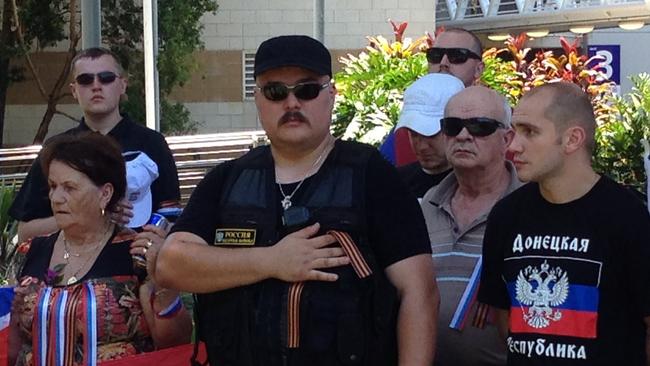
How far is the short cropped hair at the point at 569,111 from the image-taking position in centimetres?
302

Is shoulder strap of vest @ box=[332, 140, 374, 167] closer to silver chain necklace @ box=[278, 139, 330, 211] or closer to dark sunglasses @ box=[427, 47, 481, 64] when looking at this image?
silver chain necklace @ box=[278, 139, 330, 211]

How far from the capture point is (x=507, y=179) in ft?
12.1

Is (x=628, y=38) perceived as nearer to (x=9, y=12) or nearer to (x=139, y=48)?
(x=139, y=48)

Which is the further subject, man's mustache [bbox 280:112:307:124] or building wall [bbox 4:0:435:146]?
building wall [bbox 4:0:435:146]

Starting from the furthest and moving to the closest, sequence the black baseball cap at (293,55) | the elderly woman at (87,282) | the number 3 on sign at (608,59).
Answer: the number 3 on sign at (608,59) → the elderly woman at (87,282) → the black baseball cap at (293,55)

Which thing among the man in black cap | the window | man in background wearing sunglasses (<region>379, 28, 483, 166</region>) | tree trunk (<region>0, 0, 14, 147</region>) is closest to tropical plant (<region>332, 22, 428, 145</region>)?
man in background wearing sunglasses (<region>379, 28, 483, 166</region>)

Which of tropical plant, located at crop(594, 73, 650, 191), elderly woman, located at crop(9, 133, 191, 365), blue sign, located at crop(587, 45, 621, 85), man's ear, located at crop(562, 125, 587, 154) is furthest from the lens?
blue sign, located at crop(587, 45, 621, 85)

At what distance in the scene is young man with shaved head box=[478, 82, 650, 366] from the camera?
115 inches

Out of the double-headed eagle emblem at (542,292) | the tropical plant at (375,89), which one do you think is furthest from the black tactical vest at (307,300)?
the tropical plant at (375,89)

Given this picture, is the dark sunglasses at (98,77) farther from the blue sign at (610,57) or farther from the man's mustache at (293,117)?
the blue sign at (610,57)

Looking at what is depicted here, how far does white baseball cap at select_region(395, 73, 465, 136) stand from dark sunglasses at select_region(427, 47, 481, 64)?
2.33 feet

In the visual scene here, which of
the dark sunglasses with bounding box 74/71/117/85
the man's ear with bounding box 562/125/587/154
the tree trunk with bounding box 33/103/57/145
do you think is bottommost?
the tree trunk with bounding box 33/103/57/145

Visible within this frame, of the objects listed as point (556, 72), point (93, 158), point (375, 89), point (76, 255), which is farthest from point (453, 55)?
point (556, 72)

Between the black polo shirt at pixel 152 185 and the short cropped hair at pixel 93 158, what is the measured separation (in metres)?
0.48
